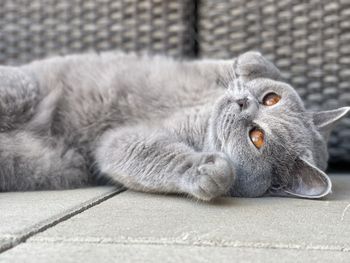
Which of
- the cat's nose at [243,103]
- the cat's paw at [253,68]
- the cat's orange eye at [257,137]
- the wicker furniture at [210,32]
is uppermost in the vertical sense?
the wicker furniture at [210,32]

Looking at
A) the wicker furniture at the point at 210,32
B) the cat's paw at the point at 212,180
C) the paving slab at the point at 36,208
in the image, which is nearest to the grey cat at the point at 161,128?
the cat's paw at the point at 212,180

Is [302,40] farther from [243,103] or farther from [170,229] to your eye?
[170,229]

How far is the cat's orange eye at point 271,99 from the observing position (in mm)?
1602

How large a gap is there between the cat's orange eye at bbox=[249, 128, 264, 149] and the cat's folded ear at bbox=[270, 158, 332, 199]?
0.12 metres

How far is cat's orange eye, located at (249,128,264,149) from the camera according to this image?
1.46 m

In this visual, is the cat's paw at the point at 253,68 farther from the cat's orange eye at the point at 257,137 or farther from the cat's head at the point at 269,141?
the cat's orange eye at the point at 257,137

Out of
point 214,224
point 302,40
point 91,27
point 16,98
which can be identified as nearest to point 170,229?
point 214,224

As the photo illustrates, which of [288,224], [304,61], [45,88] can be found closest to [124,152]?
[45,88]

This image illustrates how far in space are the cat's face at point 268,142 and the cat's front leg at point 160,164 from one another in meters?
0.11

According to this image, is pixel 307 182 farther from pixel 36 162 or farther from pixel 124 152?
pixel 36 162

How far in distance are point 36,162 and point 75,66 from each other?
16.6 inches

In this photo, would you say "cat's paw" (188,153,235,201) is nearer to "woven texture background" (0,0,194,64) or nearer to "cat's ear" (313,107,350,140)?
"cat's ear" (313,107,350,140)

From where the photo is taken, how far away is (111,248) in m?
0.85

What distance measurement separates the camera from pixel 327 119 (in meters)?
1.67
